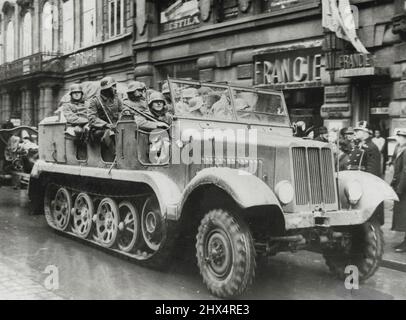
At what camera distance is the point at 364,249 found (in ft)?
20.9

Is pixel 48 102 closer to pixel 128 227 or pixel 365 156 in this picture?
pixel 365 156

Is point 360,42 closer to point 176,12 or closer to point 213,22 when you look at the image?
point 213,22

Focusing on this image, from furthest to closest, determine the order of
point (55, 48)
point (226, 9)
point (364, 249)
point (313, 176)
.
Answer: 1. point (55, 48)
2. point (226, 9)
3. point (364, 249)
4. point (313, 176)

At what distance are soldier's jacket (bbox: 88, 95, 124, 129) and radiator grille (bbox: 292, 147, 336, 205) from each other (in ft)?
10.1

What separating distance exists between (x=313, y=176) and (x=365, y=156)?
328 centimetres

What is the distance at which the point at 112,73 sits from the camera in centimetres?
2102

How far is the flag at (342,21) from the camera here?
1154 centimetres

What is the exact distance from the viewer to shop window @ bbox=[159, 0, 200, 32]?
1680 centimetres

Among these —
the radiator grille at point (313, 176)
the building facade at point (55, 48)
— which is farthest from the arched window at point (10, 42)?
the radiator grille at point (313, 176)

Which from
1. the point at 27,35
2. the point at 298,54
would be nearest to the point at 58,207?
the point at 298,54

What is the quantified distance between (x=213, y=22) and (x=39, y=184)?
310 inches

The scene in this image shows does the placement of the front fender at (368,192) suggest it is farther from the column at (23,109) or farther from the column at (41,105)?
the column at (23,109)

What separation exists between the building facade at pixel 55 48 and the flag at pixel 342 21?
9.05 meters
